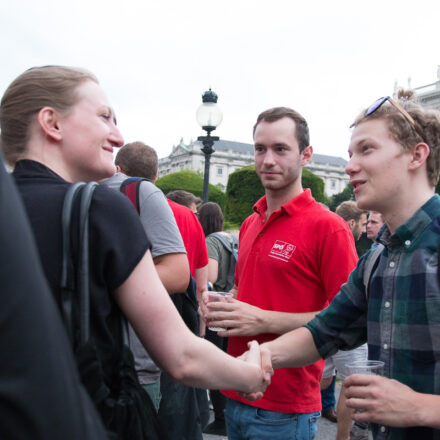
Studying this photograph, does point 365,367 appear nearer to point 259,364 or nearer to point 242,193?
point 259,364

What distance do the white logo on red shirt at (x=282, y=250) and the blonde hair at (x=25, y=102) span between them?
63.9 inches

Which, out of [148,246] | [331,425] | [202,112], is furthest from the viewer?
[202,112]

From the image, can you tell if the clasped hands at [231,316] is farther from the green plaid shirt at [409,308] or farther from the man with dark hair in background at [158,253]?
the green plaid shirt at [409,308]

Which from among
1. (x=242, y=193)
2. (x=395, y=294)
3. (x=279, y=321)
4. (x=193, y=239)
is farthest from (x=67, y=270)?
(x=242, y=193)

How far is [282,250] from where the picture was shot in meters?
2.84

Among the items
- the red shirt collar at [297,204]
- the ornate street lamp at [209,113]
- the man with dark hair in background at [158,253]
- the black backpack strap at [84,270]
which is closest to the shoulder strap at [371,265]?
the red shirt collar at [297,204]

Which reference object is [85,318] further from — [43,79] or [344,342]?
[344,342]

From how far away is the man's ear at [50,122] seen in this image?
153 cm

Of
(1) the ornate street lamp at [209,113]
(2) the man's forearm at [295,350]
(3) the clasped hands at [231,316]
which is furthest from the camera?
(1) the ornate street lamp at [209,113]

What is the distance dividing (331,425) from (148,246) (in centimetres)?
497

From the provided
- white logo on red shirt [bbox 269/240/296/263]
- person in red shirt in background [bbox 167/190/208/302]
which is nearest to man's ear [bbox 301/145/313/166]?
white logo on red shirt [bbox 269/240/296/263]

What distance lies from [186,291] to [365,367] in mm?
1490

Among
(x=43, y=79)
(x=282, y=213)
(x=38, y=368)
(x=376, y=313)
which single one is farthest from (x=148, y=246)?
(x=282, y=213)

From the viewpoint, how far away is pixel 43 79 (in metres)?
1.56
